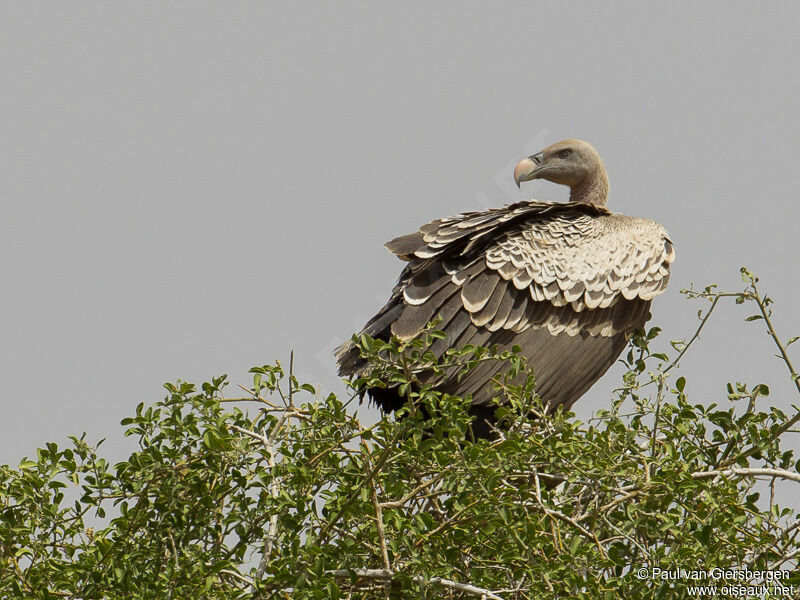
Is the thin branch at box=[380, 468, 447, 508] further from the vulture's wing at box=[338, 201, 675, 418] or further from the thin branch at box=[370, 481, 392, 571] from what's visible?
the vulture's wing at box=[338, 201, 675, 418]

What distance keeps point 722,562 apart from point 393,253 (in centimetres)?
310

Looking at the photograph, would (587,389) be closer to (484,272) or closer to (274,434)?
(484,272)

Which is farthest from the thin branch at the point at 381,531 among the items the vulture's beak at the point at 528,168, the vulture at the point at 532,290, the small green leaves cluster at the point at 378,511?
the vulture's beak at the point at 528,168

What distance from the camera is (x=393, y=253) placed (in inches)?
248

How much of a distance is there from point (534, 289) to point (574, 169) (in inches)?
74.5

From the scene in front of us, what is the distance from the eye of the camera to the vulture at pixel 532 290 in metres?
6.03

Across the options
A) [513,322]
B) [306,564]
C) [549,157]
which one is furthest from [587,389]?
[306,564]

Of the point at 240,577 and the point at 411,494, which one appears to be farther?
the point at 411,494

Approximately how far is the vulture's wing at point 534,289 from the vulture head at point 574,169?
3.61 ft

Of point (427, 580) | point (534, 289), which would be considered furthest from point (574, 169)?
point (427, 580)

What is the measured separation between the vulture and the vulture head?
1037mm

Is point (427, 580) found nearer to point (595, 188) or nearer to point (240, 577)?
point (240, 577)

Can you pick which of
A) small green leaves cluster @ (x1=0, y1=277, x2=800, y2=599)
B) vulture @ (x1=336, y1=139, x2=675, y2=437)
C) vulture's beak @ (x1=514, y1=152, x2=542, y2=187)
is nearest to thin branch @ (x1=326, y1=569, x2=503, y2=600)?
small green leaves cluster @ (x1=0, y1=277, x2=800, y2=599)

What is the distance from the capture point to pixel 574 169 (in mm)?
7977
